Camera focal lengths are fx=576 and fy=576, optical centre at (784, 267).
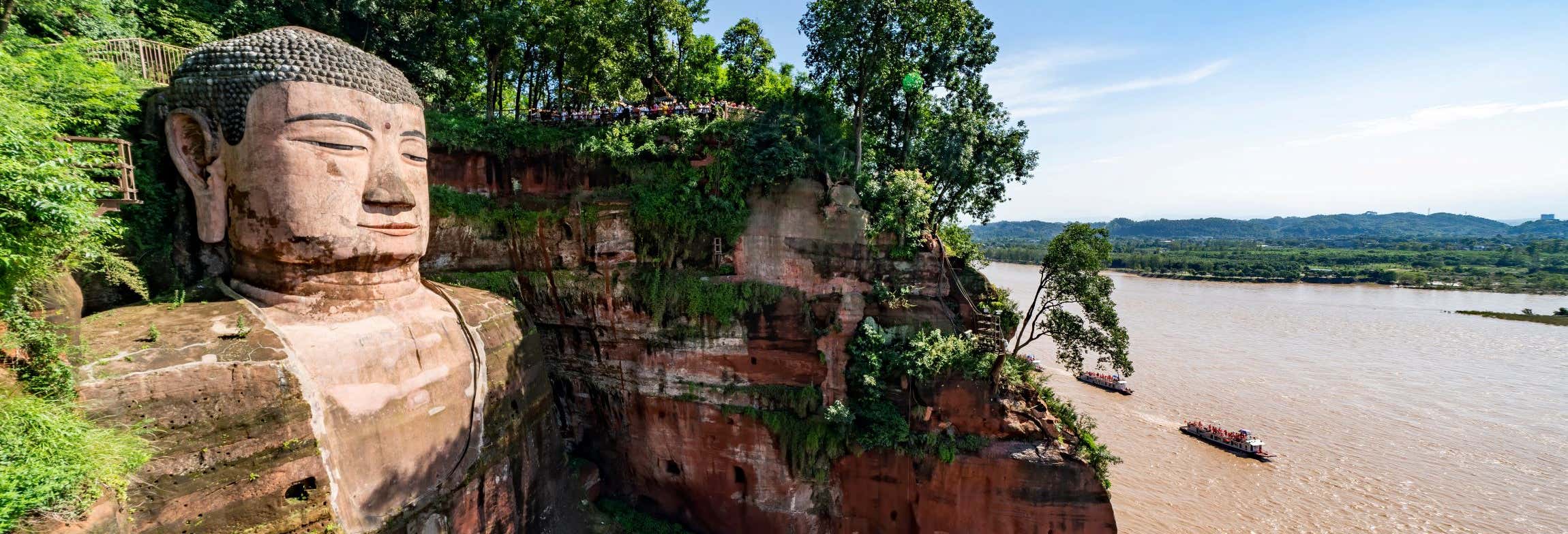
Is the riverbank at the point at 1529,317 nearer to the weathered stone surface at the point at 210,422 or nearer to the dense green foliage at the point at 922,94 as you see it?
the dense green foliage at the point at 922,94

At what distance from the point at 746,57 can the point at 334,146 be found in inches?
609

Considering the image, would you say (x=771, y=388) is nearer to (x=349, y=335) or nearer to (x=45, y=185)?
(x=349, y=335)

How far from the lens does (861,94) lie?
45.3 feet

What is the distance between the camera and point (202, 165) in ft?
29.5

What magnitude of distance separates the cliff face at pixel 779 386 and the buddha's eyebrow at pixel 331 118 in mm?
5190

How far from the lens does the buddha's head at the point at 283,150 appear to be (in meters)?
8.60

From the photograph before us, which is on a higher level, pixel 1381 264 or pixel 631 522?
pixel 1381 264

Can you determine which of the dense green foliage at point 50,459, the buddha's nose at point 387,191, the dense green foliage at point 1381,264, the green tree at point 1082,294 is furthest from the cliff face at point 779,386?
the dense green foliage at point 1381,264

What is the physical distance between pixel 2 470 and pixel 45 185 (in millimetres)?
2681

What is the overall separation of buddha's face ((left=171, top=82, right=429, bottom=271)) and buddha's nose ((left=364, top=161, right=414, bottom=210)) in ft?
0.04

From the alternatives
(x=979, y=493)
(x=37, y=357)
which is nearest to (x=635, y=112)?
(x=37, y=357)

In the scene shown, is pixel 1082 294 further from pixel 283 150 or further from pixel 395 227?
pixel 283 150

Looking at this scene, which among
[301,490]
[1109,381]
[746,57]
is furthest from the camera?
[1109,381]

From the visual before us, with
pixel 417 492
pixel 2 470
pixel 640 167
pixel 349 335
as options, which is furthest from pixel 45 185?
pixel 640 167
